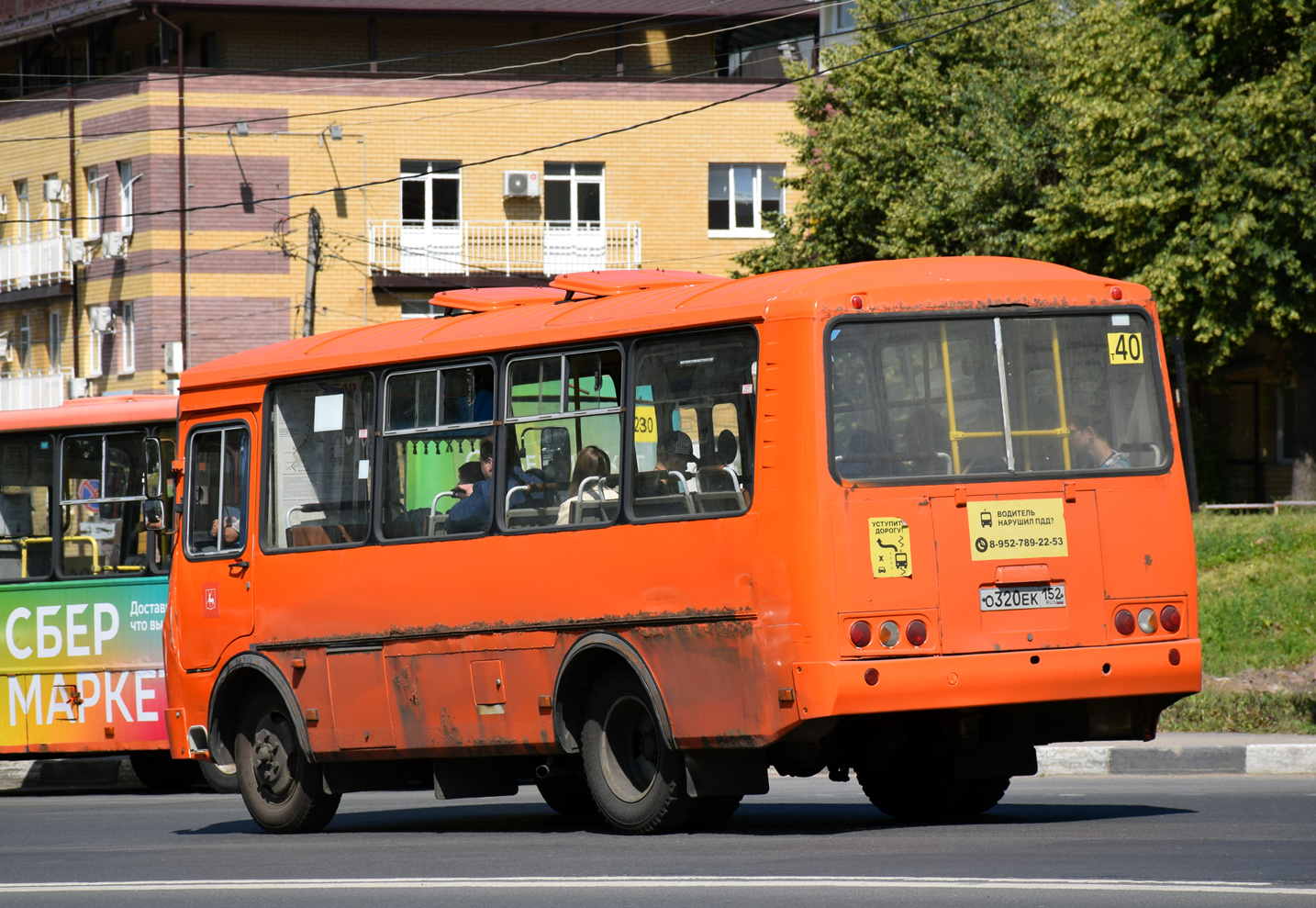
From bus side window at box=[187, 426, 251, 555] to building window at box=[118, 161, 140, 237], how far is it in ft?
98.9

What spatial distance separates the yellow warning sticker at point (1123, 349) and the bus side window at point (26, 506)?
383 inches

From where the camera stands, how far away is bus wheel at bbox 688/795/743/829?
1023 centimetres

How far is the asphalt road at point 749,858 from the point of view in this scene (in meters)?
7.70

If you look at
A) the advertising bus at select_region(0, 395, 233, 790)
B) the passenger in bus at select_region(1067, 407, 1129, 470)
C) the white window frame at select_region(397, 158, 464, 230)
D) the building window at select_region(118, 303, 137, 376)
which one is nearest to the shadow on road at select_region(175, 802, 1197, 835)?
the passenger in bus at select_region(1067, 407, 1129, 470)

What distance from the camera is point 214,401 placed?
13.0m

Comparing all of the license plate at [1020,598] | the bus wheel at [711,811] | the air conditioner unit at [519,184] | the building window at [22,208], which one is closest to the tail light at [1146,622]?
the license plate at [1020,598]

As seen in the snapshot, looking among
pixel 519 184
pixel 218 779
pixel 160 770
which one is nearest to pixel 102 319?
pixel 519 184

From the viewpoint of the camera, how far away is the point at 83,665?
53.8 feet

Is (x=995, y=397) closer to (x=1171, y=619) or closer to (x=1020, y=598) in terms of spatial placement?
(x=1020, y=598)

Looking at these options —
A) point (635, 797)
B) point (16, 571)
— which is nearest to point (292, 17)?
point (16, 571)

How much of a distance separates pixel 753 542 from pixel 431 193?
33.9 m

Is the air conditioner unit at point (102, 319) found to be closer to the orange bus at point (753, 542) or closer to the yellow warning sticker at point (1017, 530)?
the orange bus at point (753, 542)

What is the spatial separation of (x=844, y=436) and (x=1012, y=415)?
0.89 meters

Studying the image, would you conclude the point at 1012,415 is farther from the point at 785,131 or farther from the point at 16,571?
the point at 785,131
